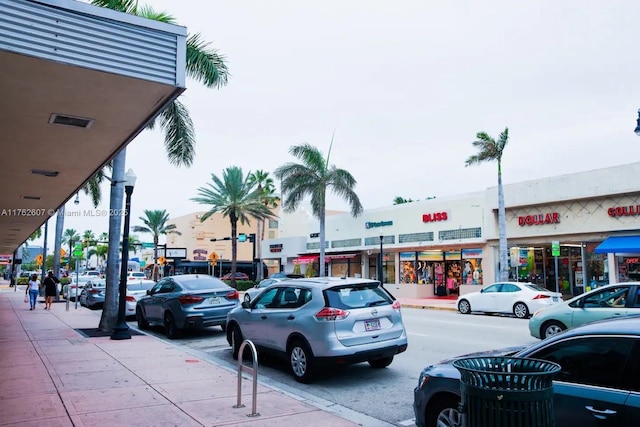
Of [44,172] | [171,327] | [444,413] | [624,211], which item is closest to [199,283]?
[171,327]

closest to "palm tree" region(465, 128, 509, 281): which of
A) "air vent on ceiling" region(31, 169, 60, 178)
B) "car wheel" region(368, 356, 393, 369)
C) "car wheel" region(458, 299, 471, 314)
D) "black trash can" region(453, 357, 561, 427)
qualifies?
"car wheel" region(458, 299, 471, 314)

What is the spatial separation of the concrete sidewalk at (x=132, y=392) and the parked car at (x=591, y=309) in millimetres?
5991

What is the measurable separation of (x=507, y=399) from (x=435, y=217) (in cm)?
2852

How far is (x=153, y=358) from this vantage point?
413 inches

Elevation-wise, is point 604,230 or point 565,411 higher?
point 604,230

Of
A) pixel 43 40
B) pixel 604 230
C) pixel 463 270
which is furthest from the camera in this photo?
pixel 463 270

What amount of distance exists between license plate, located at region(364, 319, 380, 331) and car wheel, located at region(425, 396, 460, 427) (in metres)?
3.00

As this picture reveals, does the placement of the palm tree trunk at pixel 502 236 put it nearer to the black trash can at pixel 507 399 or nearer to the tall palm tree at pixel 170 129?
the tall palm tree at pixel 170 129

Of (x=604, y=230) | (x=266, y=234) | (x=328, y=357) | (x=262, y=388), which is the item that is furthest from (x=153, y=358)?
(x=266, y=234)

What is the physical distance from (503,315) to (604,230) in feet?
20.8

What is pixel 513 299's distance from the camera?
779 inches

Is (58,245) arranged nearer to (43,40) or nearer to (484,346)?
(484,346)

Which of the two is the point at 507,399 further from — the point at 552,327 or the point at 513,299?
the point at 513,299

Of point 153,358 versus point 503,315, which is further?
point 503,315
